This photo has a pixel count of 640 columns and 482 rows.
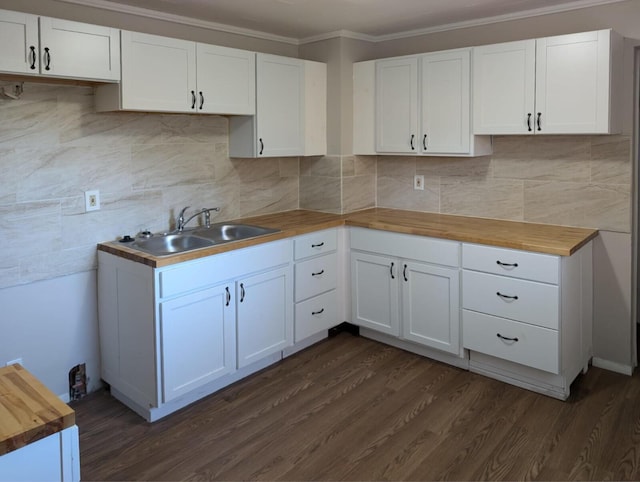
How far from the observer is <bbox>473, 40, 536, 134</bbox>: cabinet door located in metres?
3.19

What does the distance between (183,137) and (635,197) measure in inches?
110

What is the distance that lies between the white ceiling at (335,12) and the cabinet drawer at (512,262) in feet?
4.74

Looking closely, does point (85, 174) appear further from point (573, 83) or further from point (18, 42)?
point (573, 83)

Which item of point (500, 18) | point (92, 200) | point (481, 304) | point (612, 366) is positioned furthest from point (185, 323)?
point (500, 18)

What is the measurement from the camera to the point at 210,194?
369 centimetres

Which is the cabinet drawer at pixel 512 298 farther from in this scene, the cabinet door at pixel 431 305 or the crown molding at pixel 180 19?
the crown molding at pixel 180 19

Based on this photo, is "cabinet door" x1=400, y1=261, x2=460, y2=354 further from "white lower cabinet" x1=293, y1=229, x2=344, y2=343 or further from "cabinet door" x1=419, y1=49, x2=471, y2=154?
"cabinet door" x1=419, y1=49, x2=471, y2=154

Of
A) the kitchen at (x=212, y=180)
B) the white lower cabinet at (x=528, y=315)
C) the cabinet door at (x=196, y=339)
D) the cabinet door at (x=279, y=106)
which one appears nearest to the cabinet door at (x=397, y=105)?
the kitchen at (x=212, y=180)

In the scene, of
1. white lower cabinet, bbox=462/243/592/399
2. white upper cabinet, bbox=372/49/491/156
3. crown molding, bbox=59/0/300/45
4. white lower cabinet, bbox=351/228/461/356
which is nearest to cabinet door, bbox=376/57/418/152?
white upper cabinet, bbox=372/49/491/156

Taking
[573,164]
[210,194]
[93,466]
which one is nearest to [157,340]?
[93,466]

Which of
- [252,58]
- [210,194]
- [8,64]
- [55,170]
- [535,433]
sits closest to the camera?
[8,64]

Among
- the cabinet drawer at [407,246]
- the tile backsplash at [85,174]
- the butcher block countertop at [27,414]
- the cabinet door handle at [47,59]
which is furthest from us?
the cabinet drawer at [407,246]

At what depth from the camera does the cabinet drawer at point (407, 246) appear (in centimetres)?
334

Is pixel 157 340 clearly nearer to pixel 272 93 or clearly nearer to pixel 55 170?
pixel 55 170
